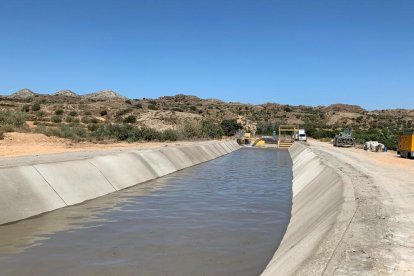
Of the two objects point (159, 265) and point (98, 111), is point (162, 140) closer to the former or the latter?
point (98, 111)

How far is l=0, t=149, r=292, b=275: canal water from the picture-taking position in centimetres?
867

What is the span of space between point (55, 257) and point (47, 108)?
74.2m

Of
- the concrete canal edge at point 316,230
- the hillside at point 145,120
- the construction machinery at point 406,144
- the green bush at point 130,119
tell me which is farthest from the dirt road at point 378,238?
the green bush at point 130,119

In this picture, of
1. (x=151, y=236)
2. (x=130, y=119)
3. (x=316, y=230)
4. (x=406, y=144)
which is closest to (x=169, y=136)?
(x=130, y=119)

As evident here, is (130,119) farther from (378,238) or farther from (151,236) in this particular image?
(378,238)

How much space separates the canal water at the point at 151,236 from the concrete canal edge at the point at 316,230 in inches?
22.2

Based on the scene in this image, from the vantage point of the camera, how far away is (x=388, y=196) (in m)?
12.4

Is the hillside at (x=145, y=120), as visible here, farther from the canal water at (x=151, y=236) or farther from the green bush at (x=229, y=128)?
the canal water at (x=151, y=236)

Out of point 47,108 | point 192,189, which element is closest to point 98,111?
point 47,108

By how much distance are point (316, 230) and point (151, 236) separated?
4.16m

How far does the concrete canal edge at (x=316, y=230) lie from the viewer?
6586 millimetres

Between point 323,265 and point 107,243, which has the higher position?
point 323,265

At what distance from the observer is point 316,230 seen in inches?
356

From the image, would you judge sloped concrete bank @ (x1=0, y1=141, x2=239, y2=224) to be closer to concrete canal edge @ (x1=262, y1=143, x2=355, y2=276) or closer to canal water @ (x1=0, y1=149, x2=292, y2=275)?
canal water @ (x1=0, y1=149, x2=292, y2=275)
